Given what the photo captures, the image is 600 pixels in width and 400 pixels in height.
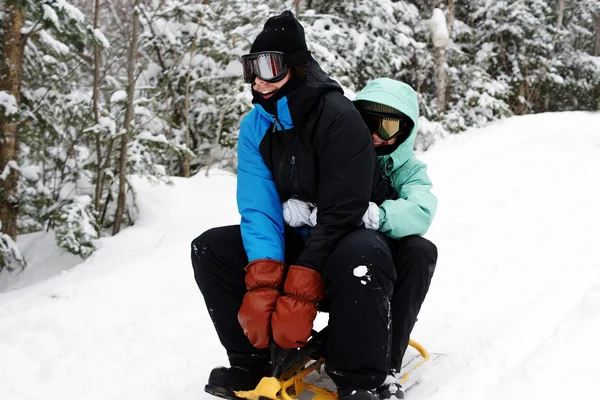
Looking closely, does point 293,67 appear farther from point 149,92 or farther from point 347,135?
point 149,92

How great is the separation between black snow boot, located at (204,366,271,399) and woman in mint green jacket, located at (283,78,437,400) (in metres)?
0.48

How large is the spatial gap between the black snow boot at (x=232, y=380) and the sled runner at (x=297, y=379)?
0.05 feet

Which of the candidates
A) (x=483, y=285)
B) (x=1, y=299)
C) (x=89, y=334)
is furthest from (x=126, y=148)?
(x=483, y=285)

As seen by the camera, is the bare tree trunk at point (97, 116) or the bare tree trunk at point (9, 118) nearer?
the bare tree trunk at point (9, 118)

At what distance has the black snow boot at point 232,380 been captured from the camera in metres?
2.02

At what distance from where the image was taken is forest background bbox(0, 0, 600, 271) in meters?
4.96

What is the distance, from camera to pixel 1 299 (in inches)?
163

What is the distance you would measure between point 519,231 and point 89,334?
3.35 m

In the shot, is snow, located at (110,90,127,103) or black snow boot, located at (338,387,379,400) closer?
black snow boot, located at (338,387,379,400)

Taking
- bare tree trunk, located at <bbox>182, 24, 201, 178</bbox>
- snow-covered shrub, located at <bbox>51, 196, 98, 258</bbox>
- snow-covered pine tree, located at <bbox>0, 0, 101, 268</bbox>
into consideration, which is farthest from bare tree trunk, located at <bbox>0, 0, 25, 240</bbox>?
bare tree trunk, located at <bbox>182, 24, 201, 178</bbox>

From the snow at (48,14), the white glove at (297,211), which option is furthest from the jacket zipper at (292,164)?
the snow at (48,14)

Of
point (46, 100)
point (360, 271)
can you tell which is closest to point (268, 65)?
point (360, 271)

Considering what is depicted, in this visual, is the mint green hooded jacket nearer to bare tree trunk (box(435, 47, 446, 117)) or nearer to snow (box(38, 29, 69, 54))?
Answer: snow (box(38, 29, 69, 54))

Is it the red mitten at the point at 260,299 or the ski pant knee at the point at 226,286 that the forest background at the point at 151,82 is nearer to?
the ski pant knee at the point at 226,286
